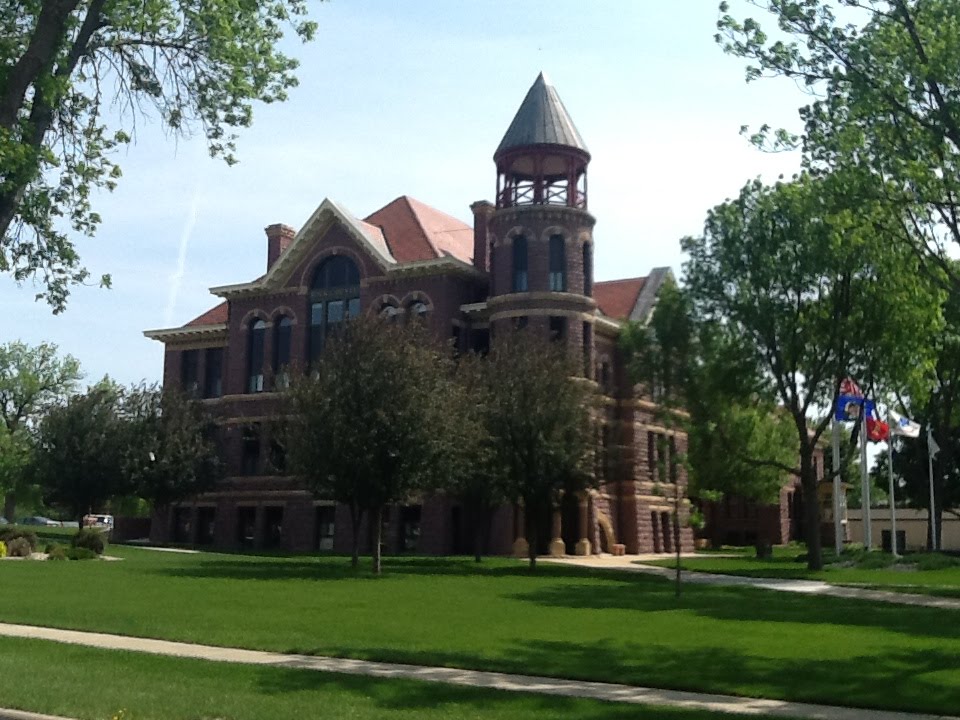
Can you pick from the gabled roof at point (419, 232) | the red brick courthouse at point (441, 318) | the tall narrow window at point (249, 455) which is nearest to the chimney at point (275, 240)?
the red brick courthouse at point (441, 318)

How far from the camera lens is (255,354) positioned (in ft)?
188

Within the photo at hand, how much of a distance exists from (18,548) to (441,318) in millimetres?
21212

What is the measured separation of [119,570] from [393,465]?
8783 mm

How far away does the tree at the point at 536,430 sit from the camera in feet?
119

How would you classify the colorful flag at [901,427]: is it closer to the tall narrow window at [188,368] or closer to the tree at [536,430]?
the tree at [536,430]

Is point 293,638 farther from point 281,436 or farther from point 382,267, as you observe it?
point 382,267

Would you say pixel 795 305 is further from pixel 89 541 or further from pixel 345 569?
pixel 89 541

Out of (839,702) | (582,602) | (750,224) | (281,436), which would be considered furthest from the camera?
(750,224)

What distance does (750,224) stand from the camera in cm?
3991

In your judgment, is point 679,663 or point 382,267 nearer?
point 679,663

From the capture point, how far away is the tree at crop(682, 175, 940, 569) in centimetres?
3746

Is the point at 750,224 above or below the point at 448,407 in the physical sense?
above

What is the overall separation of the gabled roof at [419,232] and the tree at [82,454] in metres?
16.5

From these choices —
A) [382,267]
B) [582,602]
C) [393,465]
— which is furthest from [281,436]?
[382,267]
